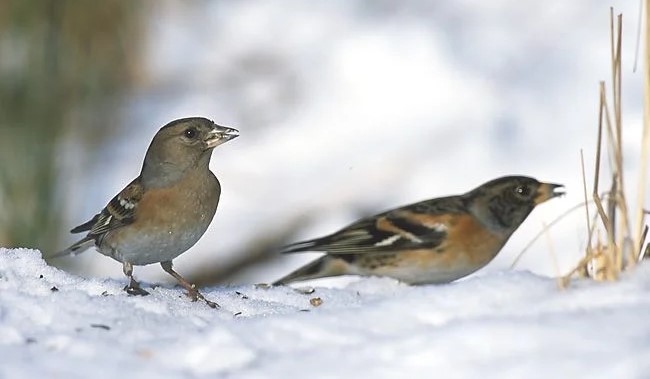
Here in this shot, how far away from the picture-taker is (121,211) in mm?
4438

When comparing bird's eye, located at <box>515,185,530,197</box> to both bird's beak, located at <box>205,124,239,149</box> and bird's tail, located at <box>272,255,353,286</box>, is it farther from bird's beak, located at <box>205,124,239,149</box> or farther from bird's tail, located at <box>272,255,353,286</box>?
bird's beak, located at <box>205,124,239,149</box>

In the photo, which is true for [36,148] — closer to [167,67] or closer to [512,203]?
[512,203]

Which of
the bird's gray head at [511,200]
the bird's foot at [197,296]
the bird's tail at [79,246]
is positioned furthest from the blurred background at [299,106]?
the bird's foot at [197,296]

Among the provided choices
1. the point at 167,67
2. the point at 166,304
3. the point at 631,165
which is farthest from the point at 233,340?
the point at 167,67

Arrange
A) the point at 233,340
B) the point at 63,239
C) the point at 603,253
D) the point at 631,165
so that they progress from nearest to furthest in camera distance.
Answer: the point at 233,340 < the point at 603,253 < the point at 63,239 < the point at 631,165

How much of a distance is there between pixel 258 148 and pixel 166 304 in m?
5.65

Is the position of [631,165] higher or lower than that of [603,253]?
lower

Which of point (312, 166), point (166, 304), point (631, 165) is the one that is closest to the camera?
point (166, 304)

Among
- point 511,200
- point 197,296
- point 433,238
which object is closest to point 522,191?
point 511,200

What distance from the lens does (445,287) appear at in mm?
3121

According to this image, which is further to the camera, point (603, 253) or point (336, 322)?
point (603, 253)

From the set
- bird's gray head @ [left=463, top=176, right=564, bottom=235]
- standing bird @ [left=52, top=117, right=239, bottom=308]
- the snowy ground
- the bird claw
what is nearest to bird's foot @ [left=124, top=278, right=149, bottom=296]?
the bird claw

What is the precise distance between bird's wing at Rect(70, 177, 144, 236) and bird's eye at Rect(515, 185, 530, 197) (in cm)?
181

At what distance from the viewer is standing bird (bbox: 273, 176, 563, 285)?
541 centimetres
